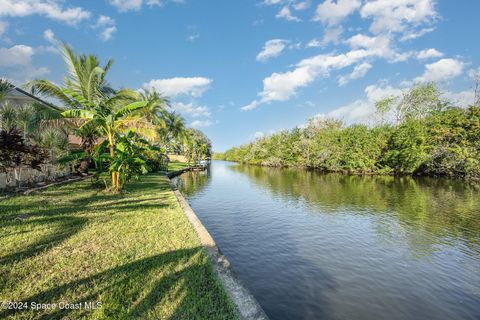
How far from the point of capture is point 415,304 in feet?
16.9

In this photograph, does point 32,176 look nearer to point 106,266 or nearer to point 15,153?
point 15,153

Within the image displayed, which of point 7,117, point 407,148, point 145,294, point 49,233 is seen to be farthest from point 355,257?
point 407,148

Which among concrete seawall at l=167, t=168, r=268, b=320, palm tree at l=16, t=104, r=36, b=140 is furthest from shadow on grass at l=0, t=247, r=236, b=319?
palm tree at l=16, t=104, r=36, b=140

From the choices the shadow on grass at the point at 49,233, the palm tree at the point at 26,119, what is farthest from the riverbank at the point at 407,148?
the palm tree at the point at 26,119

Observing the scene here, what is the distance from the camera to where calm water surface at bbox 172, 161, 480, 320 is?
5062 mm

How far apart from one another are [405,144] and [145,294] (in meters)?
37.4

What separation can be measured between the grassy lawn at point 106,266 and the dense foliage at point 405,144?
33578 mm

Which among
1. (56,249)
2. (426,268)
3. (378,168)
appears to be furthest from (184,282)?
(378,168)

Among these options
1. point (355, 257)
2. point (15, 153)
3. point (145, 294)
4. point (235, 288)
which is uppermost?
point (15, 153)

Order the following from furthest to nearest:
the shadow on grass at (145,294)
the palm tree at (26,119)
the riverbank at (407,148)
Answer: the riverbank at (407,148) → the palm tree at (26,119) → the shadow on grass at (145,294)

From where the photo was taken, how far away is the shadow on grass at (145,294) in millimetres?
3088

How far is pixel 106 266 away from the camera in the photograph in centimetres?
416

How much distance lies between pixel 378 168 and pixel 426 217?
2752 cm

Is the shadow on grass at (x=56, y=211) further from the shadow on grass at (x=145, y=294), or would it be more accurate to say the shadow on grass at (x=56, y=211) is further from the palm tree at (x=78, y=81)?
the palm tree at (x=78, y=81)
